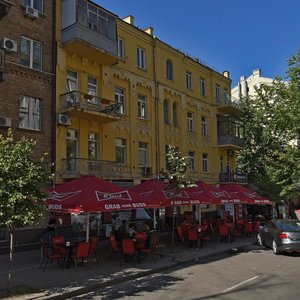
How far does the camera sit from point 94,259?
594 inches

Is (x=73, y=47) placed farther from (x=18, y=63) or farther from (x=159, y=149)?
(x=159, y=149)

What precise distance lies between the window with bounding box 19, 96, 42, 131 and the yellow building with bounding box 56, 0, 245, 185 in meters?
1.04

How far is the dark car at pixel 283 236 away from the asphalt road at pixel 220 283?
82 cm

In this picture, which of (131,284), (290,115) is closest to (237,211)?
(290,115)

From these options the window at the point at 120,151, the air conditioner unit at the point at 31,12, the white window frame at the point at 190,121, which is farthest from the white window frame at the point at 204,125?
the air conditioner unit at the point at 31,12

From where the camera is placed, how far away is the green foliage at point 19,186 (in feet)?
30.3

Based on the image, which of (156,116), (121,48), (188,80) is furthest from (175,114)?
(121,48)

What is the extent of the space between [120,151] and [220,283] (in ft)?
49.6

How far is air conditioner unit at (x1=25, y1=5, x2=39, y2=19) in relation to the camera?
19781 mm

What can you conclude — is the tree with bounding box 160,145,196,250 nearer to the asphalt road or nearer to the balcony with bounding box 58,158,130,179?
the asphalt road

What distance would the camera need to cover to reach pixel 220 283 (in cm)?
1076

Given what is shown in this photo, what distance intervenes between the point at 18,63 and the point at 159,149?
1149cm

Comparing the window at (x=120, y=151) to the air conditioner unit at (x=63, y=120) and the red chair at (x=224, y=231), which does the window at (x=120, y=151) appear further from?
the red chair at (x=224, y=231)

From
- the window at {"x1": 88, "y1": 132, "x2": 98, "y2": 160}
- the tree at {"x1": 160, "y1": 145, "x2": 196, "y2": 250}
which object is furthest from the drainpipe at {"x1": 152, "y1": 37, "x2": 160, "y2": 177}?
the tree at {"x1": 160, "y1": 145, "x2": 196, "y2": 250}
